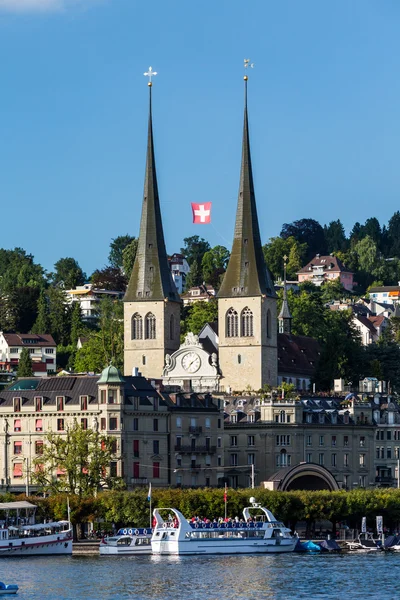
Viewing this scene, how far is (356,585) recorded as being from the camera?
114875mm

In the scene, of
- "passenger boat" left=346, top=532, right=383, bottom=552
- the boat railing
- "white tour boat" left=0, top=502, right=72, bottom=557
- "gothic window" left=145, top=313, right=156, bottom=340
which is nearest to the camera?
"white tour boat" left=0, top=502, right=72, bottom=557

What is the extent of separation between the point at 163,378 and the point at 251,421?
23.0m

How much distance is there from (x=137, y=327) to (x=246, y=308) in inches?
486

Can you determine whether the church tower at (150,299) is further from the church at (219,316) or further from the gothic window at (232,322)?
the gothic window at (232,322)

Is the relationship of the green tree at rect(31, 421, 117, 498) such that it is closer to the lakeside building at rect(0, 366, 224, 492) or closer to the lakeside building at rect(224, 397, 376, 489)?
the lakeside building at rect(0, 366, 224, 492)

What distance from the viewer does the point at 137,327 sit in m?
194

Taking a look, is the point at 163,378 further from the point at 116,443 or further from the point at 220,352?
the point at 116,443

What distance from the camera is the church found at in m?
188

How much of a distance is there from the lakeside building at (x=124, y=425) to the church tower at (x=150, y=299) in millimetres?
31893

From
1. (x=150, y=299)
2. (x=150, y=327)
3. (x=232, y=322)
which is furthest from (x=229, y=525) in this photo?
(x=150, y=327)

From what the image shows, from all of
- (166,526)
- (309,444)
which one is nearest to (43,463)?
(166,526)

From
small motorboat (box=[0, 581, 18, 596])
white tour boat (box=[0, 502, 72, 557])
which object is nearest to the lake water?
small motorboat (box=[0, 581, 18, 596])

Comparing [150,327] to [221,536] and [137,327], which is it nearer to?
[137,327]

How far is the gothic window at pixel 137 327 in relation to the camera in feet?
635
